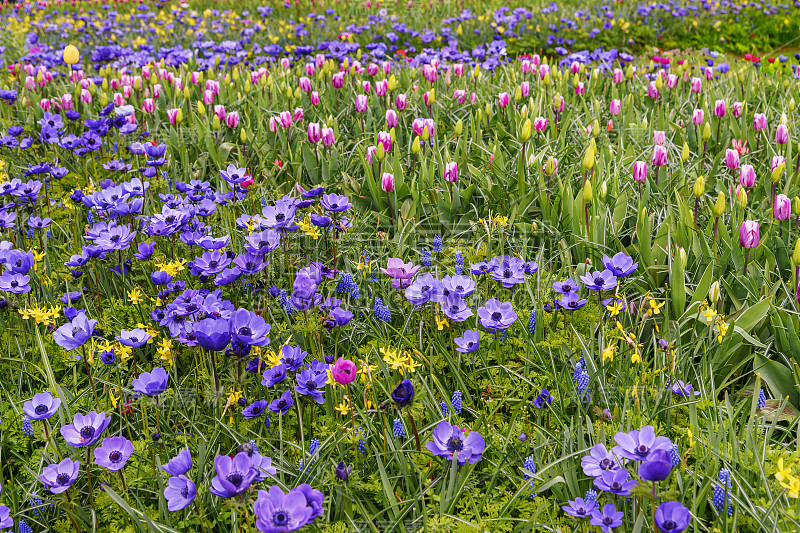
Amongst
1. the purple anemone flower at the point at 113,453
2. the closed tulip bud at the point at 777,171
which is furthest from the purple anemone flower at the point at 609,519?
the closed tulip bud at the point at 777,171

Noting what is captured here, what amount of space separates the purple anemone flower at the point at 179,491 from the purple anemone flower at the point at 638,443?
1.03 m

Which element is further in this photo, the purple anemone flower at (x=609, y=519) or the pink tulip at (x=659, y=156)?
the pink tulip at (x=659, y=156)

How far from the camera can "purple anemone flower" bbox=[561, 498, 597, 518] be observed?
1.49 m

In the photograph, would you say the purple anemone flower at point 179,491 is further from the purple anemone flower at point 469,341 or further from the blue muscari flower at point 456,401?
the purple anemone flower at point 469,341

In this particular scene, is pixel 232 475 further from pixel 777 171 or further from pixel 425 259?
pixel 777 171

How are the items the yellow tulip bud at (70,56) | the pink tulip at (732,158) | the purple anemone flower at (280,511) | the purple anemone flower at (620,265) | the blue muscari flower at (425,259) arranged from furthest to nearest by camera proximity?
the yellow tulip bud at (70,56), the pink tulip at (732,158), the blue muscari flower at (425,259), the purple anemone flower at (620,265), the purple anemone flower at (280,511)

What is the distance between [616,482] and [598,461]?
135mm

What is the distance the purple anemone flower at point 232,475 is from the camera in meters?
1.28

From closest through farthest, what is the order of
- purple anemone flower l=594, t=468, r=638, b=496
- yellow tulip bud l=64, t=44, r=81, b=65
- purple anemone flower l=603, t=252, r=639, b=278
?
1. purple anemone flower l=594, t=468, r=638, b=496
2. purple anemone flower l=603, t=252, r=639, b=278
3. yellow tulip bud l=64, t=44, r=81, b=65

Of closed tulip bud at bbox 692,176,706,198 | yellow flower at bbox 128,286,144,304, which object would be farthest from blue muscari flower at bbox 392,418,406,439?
closed tulip bud at bbox 692,176,706,198

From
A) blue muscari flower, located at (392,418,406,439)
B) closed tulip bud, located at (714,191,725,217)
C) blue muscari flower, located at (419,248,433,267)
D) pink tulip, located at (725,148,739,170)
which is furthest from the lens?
pink tulip, located at (725,148,739,170)

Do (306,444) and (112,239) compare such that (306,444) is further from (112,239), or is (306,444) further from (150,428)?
(112,239)

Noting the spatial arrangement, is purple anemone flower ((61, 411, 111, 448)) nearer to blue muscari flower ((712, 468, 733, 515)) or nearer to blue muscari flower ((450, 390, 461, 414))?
blue muscari flower ((450, 390, 461, 414))

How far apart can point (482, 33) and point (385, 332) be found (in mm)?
7725
